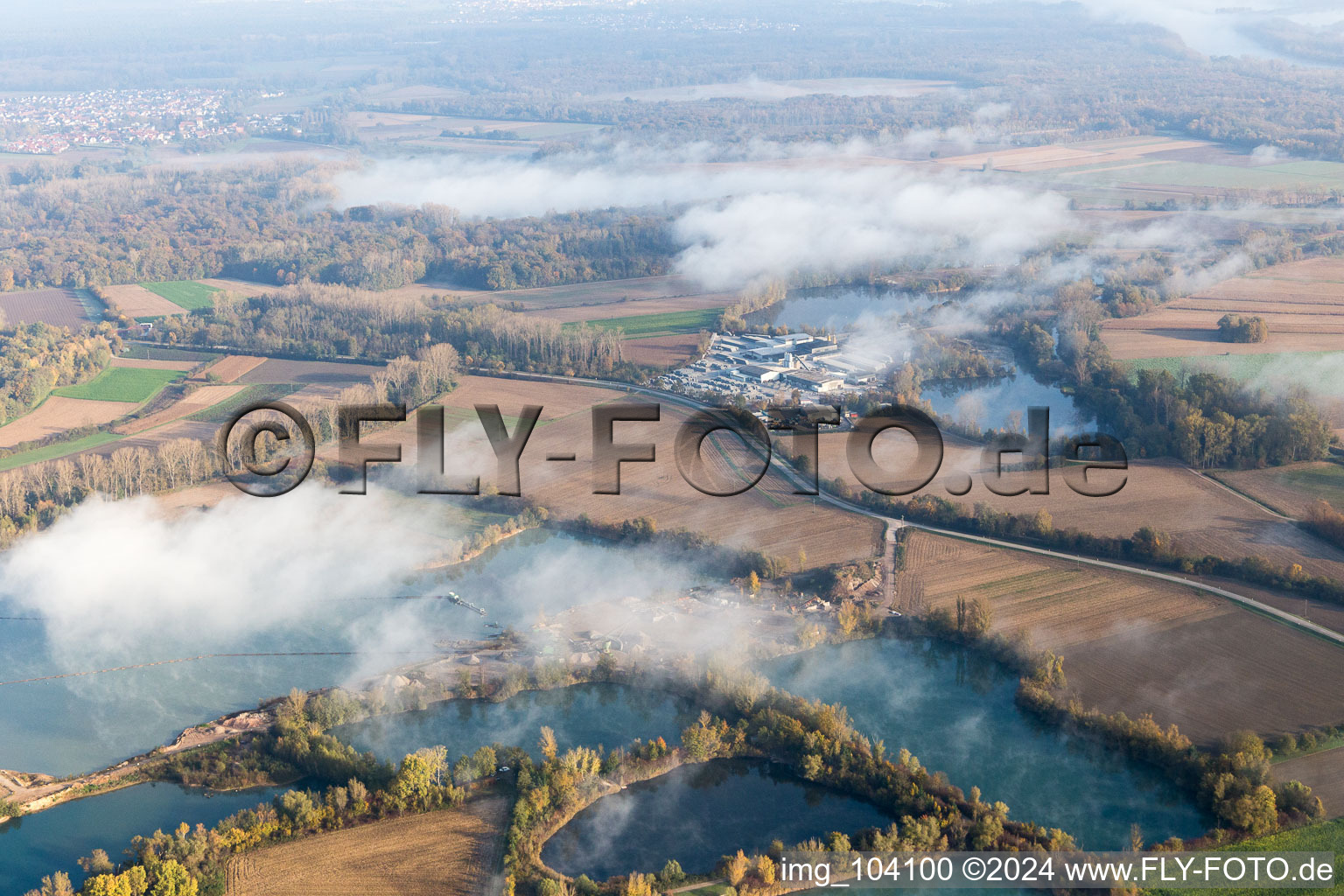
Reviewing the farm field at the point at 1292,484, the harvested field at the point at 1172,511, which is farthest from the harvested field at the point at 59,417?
the farm field at the point at 1292,484

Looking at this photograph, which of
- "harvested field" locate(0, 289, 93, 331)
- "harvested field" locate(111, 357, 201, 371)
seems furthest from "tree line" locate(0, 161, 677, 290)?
"harvested field" locate(111, 357, 201, 371)

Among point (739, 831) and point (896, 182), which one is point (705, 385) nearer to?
point (739, 831)

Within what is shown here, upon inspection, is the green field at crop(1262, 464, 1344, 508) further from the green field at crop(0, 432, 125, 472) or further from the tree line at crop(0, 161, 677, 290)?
the green field at crop(0, 432, 125, 472)

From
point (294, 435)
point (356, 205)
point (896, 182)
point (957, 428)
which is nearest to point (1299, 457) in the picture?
point (957, 428)

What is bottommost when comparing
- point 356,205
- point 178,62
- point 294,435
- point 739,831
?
point 739,831

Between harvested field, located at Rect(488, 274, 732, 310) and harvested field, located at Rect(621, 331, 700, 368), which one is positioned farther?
harvested field, located at Rect(488, 274, 732, 310)

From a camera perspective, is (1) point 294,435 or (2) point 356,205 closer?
(1) point 294,435

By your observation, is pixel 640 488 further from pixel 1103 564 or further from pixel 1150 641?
pixel 1150 641
